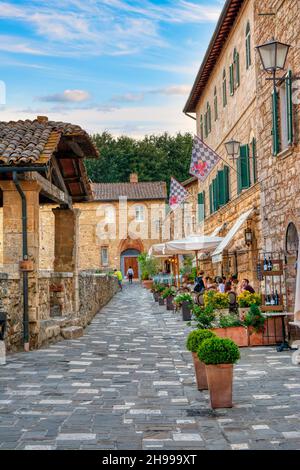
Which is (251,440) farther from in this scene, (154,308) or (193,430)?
(154,308)

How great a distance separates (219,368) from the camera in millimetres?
7223

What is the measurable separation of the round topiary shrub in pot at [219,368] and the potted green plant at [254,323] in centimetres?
511

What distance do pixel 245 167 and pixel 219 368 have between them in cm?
1268

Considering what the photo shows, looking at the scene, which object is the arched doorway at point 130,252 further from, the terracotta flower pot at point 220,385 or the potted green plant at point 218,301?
the terracotta flower pot at point 220,385

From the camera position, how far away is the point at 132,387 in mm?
8656

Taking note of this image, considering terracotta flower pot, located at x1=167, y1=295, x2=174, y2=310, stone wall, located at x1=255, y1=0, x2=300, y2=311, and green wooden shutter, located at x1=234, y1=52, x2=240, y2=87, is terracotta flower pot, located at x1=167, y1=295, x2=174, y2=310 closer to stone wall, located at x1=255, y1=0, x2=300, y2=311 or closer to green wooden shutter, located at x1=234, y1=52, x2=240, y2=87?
green wooden shutter, located at x1=234, y1=52, x2=240, y2=87

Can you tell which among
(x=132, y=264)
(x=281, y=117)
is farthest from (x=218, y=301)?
(x=132, y=264)

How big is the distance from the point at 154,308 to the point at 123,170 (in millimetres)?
43754

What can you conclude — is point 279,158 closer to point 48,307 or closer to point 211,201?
point 48,307

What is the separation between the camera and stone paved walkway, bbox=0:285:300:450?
5793 millimetres

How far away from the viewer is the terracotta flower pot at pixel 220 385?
7.17 metres

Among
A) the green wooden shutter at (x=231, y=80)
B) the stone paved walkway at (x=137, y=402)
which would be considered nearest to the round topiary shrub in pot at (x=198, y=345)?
the stone paved walkway at (x=137, y=402)

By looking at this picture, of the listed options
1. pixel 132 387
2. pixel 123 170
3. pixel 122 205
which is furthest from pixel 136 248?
pixel 132 387

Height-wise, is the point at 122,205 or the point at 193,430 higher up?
the point at 122,205
